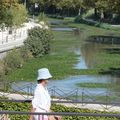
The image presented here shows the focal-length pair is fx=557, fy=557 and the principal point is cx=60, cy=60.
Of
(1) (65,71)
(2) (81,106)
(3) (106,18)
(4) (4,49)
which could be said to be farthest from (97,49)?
(3) (106,18)

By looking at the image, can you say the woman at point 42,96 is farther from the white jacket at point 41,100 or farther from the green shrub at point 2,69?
the green shrub at point 2,69

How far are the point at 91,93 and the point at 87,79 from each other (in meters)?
6.46

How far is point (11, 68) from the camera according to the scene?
3719cm

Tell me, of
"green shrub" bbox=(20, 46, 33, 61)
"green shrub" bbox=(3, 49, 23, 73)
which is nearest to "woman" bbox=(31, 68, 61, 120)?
"green shrub" bbox=(3, 49, 23, 73)

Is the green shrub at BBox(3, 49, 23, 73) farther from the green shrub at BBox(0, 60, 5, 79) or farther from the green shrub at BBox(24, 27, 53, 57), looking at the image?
the green shrub at BBox(24, 27, 53, 57)

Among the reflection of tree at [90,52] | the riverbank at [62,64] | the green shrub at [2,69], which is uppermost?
the green shrub at [2,69]

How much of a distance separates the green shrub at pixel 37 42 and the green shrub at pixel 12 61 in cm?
511

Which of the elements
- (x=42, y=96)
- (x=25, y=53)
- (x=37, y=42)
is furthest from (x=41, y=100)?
(x=37, y=42)

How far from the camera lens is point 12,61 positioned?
38094 mm

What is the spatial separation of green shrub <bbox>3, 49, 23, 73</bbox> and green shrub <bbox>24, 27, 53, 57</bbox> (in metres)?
5.11

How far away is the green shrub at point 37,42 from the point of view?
151ft

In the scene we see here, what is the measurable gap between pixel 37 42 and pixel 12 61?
899 centimetres

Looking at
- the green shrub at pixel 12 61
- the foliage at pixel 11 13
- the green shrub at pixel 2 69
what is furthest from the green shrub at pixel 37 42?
the green shrub at pixel 2 69

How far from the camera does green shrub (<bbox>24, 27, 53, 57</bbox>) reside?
4591 centimetres
